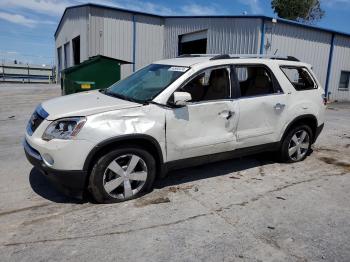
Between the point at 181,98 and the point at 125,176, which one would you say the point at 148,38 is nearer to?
the point at 181,98

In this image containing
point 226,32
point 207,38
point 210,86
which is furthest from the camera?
point 207,38

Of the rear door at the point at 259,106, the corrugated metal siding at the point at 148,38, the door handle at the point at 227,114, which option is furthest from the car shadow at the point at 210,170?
the corrugated metal siding at the point at 148,38

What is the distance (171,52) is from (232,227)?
17.6m

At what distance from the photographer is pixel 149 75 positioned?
4832 millimetres

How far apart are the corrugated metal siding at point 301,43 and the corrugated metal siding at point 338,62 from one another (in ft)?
2.37

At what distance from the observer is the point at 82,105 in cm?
393

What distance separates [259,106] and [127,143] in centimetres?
206

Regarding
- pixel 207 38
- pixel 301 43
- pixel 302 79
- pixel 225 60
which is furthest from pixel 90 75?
pixel 301 43

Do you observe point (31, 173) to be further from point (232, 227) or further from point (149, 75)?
point (232, 227)

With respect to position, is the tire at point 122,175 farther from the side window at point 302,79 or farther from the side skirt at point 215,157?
the side window at point 302,79

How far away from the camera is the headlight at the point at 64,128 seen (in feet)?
11.7

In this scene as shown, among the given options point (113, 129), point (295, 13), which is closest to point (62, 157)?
point (113, 129)

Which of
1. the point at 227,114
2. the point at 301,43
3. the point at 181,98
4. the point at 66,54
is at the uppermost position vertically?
the point at 301,43

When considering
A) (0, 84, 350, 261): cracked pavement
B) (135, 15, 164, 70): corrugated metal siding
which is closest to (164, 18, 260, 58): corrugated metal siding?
(135, 15, 164, 70): corrugated metal siding
